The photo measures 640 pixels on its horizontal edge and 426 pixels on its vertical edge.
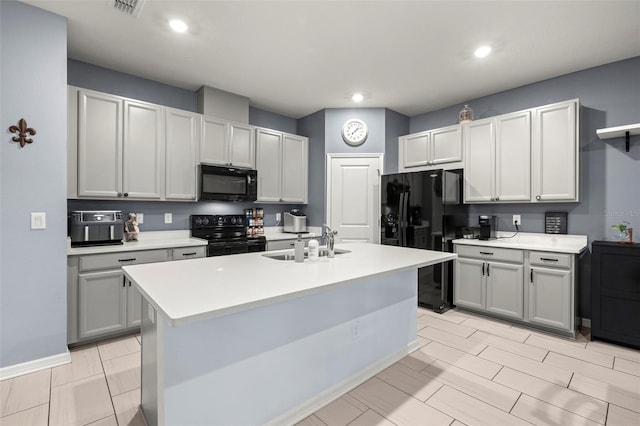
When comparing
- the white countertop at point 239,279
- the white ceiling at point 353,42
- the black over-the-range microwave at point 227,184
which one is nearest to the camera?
the white countertop at point 239,279

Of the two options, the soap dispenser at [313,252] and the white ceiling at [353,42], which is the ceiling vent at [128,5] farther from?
the soap dispenser at [313,252]

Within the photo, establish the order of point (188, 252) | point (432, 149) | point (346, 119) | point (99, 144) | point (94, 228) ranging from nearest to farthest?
point (94, 228), point (99, 144), point (188, 252), point (432, 149), point (346, 119)

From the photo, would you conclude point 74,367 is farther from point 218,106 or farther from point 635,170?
point 635,170

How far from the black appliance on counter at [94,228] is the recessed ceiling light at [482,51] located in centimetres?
386

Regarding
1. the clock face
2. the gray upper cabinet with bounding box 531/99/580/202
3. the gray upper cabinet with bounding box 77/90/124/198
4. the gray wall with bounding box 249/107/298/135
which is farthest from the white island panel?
the gray wall with bounding box 249/107/298/135

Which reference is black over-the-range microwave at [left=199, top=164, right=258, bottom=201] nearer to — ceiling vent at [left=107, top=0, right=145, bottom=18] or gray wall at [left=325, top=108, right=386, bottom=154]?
gray wall at [left=325, top=108, right=386, bottom=154]

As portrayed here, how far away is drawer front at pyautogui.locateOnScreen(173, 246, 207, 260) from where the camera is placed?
10.5 feet

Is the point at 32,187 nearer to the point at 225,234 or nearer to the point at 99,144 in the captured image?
the point at 99,144

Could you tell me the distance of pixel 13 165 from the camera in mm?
2230

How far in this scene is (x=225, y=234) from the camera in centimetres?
380

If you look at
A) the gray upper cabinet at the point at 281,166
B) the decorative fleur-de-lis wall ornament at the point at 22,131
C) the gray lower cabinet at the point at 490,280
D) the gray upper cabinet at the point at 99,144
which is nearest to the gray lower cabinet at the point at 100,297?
the gray upper cabinet at the point at 99,144

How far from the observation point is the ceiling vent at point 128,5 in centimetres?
225

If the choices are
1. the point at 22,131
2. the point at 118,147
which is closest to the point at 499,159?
the point at 118,147

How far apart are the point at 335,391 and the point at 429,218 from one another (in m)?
2.44
